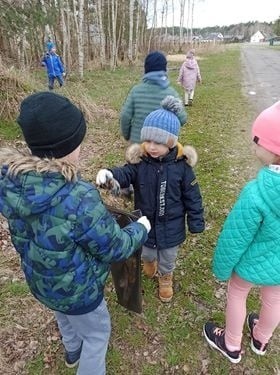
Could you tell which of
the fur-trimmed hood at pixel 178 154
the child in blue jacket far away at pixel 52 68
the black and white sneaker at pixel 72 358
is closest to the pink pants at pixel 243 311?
the fur-trimmed hood at pixel 178 154

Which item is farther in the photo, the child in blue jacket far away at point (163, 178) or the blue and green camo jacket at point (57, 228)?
the child in blue jacket far away at point (163, 178)

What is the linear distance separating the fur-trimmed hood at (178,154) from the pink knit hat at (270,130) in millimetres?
689

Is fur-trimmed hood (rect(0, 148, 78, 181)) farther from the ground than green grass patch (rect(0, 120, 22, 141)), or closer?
farther from the ground

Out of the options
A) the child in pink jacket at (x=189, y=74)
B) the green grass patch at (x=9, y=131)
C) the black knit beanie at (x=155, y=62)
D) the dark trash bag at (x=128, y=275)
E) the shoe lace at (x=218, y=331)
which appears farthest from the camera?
the child in pink jacket at (x=189, y=74)

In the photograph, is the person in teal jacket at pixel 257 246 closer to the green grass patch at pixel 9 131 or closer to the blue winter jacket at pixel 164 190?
the blue winter jacket at pixel 164 190

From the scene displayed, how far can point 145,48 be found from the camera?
29219 mm

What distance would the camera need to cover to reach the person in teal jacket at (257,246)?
1.73 metres

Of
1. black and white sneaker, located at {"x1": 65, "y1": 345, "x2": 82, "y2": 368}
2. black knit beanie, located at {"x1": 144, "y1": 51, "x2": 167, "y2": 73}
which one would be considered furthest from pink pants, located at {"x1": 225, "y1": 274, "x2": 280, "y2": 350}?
black knit beanie, located at {"x1": 144, "y1": 51, "x2": 167, "y2": 73}

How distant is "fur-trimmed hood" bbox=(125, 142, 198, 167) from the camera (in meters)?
2.41

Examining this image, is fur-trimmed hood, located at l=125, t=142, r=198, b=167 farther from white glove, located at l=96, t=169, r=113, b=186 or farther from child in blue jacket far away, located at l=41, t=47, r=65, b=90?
child in blue jacket far away, located at l=41, t=47, r=65, b=90

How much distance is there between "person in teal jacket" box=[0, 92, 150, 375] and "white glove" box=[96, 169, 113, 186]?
0.57m

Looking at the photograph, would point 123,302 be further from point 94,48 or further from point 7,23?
point 94,48

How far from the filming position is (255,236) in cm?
196

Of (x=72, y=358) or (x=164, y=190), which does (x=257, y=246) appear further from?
(x=72, y=358)
